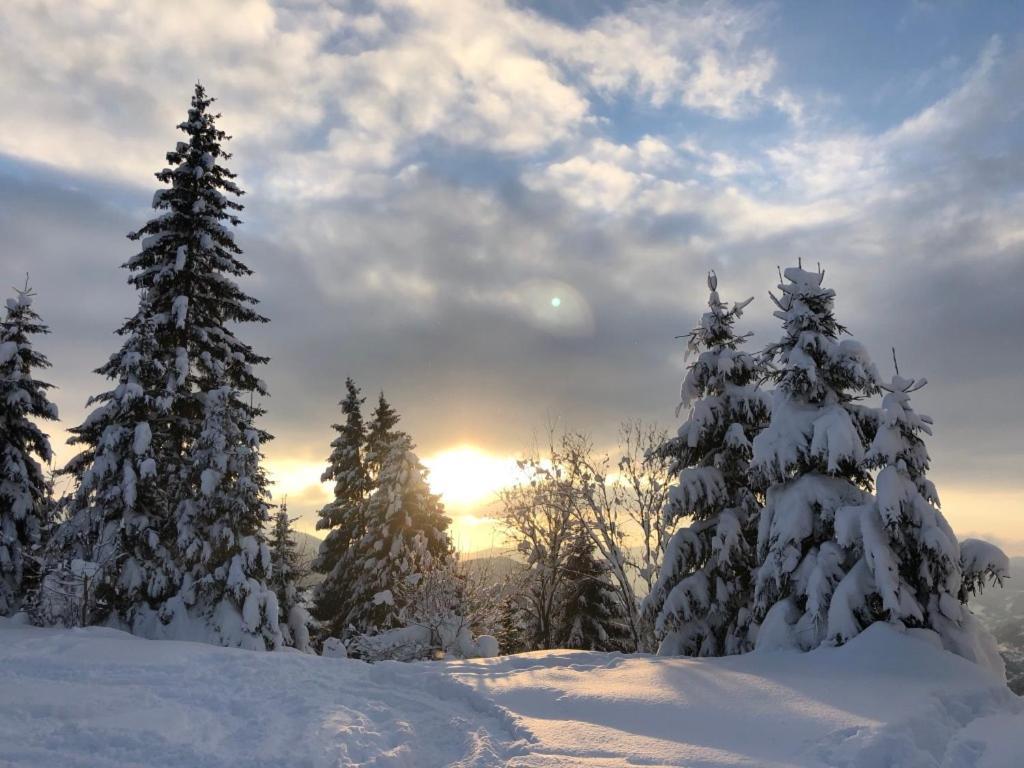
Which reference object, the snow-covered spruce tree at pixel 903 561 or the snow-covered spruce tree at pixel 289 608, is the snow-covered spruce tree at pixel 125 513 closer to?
the snow-covered spruce tree at pixel 289 608

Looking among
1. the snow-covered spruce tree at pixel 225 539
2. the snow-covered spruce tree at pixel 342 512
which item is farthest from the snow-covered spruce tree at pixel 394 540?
the snow-covered spruce tree at pixel 225 539

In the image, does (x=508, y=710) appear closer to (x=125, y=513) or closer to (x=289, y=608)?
(x=125, y=513)

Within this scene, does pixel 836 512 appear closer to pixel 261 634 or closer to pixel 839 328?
pixel 839 328

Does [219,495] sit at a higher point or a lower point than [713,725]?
higher

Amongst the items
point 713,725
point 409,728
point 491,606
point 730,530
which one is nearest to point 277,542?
point 491,606

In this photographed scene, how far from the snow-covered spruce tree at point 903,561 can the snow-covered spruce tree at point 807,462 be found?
2.11 feet

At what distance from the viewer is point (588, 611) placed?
31969 millimetres

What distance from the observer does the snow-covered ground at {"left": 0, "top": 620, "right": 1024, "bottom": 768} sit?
22.6ft

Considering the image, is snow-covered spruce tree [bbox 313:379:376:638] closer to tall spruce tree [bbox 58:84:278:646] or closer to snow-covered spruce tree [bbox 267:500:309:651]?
snow-covered spruce tree [bbox 267:500:309:651]

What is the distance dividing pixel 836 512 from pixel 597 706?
6.66 meters

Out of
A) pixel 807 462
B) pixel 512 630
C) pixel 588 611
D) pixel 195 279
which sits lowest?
pixel 512 630

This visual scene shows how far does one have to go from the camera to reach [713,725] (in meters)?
7.63

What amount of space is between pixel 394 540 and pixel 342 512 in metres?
5.15

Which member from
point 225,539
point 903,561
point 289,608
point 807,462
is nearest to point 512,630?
point 289,608
